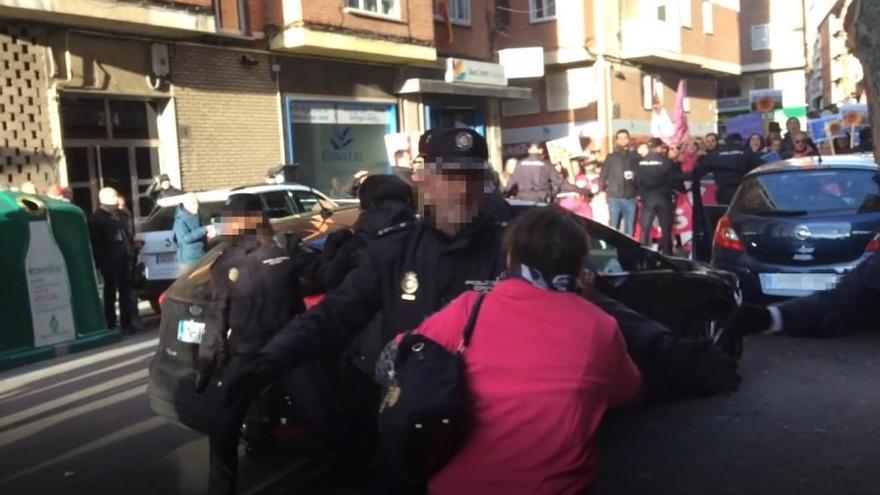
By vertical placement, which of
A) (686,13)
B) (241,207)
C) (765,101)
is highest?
(686,13)

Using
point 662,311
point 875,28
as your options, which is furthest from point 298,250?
point 875,28

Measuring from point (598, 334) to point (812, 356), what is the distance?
609 cm

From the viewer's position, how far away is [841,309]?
3.12 m

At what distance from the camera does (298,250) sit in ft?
16.2

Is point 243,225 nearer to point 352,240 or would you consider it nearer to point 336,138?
point 352,240

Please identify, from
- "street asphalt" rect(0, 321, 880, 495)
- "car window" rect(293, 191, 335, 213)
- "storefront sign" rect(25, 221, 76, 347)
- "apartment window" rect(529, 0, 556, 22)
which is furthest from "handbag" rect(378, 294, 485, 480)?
"apartment window" rect(529, 0, 556, 22)

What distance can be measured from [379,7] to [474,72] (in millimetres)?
3969

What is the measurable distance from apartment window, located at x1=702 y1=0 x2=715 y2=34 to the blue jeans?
2359 cm

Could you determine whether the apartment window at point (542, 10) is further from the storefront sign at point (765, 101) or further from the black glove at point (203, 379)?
the black glove at point (203, 379)

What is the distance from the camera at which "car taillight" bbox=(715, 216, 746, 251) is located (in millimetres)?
8953

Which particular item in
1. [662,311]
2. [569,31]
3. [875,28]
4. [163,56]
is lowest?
[662,311]

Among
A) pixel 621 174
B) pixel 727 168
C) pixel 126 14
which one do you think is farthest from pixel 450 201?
pixel 126 14

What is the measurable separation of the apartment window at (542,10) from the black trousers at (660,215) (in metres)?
17.4

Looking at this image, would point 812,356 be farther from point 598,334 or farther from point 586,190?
Result: point 586,190
